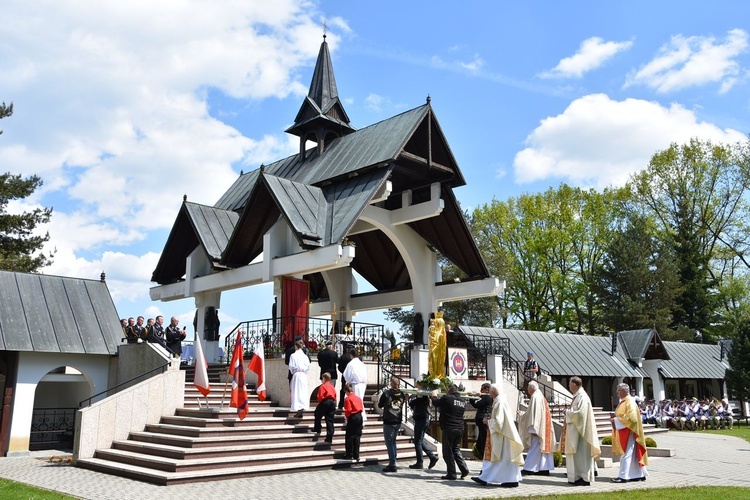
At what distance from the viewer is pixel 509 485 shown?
1122 centimetres

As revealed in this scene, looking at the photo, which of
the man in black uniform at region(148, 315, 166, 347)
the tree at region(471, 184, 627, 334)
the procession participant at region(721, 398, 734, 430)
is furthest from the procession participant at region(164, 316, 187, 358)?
the tree at region(471, 184, 627, 334)

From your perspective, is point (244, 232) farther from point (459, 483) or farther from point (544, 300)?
point (544, 300)

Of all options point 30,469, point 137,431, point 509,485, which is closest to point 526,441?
point 509,485

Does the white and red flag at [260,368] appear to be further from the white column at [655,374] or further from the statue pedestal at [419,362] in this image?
the white column at [655,374]

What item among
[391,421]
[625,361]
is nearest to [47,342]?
[391,421]

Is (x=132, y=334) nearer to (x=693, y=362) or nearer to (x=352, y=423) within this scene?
(x=352, y=423)

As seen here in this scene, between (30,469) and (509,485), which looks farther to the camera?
(30,469)

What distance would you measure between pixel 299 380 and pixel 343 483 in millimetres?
3844

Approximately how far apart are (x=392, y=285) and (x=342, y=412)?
853cm

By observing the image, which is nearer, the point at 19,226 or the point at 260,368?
the point at 260,368

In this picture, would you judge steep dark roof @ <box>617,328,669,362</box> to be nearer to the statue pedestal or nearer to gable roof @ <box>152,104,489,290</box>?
gable roof @ <box>152,104,489,290</box>

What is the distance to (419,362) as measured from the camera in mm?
18188

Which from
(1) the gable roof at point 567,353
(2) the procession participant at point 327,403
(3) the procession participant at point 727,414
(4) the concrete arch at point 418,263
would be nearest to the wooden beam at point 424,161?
(4) the concrete arch at point 418,263

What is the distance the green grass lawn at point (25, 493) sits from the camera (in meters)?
9.22
